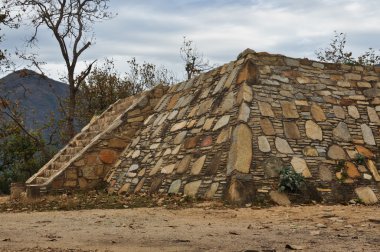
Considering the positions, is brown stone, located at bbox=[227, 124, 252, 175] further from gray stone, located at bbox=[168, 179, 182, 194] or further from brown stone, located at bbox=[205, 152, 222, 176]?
gray stone, located at bbox=[168, 179, 182, 194]

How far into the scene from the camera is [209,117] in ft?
34.4

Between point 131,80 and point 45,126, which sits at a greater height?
point 131,80

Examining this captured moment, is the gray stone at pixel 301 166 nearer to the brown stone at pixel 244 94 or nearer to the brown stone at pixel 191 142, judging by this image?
→ the brown stone at pixel 244 94

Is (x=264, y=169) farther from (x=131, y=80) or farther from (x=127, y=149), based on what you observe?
(x=131, y=80)

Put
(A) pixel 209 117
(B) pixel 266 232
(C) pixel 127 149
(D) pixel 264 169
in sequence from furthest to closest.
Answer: (C) pixel 127 149 < (A) pixel 209 117 < (D) pixel 264 169 < (B) pixel 266 232

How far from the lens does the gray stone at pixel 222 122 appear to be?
383 inches

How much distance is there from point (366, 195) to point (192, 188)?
3154 mm

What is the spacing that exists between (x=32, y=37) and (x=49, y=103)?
46285 mm

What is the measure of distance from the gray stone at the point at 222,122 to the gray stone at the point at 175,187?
1381 mm

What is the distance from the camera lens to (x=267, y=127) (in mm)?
9297

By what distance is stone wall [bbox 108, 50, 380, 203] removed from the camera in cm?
857

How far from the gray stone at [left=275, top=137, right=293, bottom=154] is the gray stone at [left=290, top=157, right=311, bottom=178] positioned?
0.70 feet

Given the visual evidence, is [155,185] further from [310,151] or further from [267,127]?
[310,151]

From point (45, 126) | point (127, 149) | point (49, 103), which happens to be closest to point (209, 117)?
point (127, 149)
